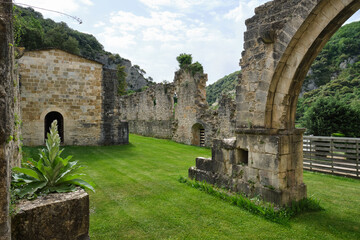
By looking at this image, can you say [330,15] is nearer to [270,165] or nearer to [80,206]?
[270,165]

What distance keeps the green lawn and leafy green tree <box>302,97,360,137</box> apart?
24.7 feet

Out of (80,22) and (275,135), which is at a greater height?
(80,22)

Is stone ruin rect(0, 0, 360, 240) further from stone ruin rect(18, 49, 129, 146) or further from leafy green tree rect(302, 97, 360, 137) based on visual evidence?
leafy green tree rect(302, 97, 360, 137)

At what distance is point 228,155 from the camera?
514cm

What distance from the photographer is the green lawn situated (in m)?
3.43

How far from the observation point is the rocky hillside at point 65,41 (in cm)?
2975

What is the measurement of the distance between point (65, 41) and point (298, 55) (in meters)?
41.6

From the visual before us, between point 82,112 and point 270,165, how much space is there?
1075 centimetres

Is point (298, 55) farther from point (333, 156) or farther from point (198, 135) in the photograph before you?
point (198, 135)

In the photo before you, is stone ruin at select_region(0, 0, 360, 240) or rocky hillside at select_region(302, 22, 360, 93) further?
rocky hillside at select_region(302, 22, 360, 93)

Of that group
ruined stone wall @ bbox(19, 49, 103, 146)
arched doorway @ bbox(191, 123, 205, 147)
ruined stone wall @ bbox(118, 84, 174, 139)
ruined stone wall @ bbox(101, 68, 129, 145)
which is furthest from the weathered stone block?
ruined stone wall @ bbox(118, 84, 174, 139)

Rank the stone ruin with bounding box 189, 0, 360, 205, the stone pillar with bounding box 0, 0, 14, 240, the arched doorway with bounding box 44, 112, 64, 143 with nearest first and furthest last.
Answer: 1. the stone pillar with bounding box 0, 0, 14, 240
2. the stone ruin with bounding box 189, 0, 360, 205
3. the arched doorway with bounding box 44, 112, 64, 143

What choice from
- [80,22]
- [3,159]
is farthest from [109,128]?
[3,159]

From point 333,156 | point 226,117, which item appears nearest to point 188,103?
point 226,117
